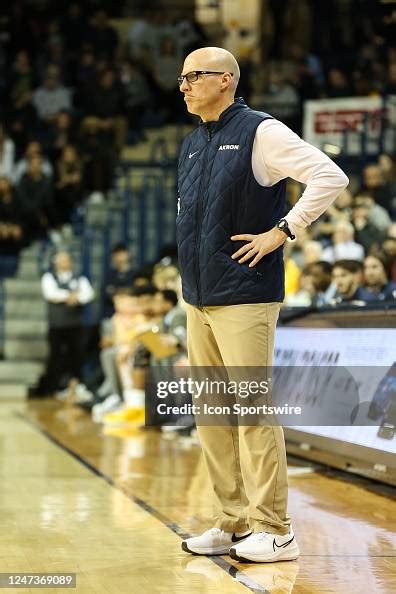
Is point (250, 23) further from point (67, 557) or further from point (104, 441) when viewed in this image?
point (67, 557)

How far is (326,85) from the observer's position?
19891mm

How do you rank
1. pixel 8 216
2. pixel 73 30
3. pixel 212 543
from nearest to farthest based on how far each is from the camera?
pixel 212 543 < pixel 8 216 < pixel 73 30

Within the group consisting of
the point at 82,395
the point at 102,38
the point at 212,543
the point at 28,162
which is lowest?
the point at 82,395

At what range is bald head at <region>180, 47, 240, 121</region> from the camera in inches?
236

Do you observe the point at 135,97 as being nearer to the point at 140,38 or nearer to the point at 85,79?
the point at 85,79

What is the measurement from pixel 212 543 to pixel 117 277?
1000 cm

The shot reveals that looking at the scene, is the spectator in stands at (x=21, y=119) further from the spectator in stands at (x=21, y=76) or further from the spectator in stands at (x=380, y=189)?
the spectator in stands at (x=380, y=189)

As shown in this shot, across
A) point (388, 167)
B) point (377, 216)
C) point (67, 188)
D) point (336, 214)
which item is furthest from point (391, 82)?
point (67, 188)

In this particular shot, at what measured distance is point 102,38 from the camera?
72.5 ft

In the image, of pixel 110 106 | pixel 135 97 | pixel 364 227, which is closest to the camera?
pixel 364 227

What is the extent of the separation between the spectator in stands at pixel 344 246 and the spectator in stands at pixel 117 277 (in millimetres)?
3021

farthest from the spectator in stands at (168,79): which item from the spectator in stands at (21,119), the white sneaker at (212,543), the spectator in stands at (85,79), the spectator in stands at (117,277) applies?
the white sneaker at (212,543)

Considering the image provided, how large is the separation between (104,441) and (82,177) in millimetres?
8333

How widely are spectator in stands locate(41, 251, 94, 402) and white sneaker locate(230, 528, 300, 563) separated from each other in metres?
9.66
